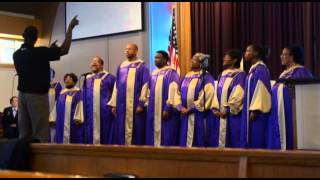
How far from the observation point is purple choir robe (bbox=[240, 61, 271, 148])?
4.89 meters

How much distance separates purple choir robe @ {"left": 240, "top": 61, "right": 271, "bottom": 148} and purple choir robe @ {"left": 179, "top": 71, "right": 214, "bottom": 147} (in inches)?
20.1

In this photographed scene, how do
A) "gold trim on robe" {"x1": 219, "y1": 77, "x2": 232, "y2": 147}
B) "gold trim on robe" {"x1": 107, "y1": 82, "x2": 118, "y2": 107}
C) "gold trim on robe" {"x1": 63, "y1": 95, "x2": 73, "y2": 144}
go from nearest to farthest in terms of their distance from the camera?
"gold trim on robe" {"x1": 219, "y1": 77, "x2": 232, "y2": 147} < "gold trim on robe" {"x1": 107, "y1": 82, "x2": 118, "y2": 107} < "gold trim on robe" {"x1": 63, "y1": 95, "x2": 73, "y2": 144}

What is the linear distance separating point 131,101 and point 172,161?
3.76 metres

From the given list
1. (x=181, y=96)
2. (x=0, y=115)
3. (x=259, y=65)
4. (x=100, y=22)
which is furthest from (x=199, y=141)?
(x=0, y=115)

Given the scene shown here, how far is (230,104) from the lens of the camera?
203 inches

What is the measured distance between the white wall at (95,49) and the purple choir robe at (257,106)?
334cm

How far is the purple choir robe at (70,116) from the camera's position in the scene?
695cm

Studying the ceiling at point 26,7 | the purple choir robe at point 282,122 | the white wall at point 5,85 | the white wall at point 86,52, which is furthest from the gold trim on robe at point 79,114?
the ceiling at point 26,7

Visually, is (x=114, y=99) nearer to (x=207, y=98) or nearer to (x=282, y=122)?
(x=207, y=98)

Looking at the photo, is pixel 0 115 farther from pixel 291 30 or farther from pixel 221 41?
pixel 291 30

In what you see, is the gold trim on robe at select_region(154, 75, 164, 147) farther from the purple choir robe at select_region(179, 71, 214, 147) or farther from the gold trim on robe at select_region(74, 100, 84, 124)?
the gold trim on robe at select_region(74, 100, 84, 124)

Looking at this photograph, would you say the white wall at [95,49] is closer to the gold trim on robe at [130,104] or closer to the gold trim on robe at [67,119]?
the gold trim on robe at [67,119]

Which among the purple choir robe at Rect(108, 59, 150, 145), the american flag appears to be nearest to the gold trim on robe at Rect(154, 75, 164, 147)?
the purple choir robe at Rect(108, 59, 150, 145)

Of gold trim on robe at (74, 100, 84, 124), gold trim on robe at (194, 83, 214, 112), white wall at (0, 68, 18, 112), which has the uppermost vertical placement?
white wall at (0, 68, 18, 112)
